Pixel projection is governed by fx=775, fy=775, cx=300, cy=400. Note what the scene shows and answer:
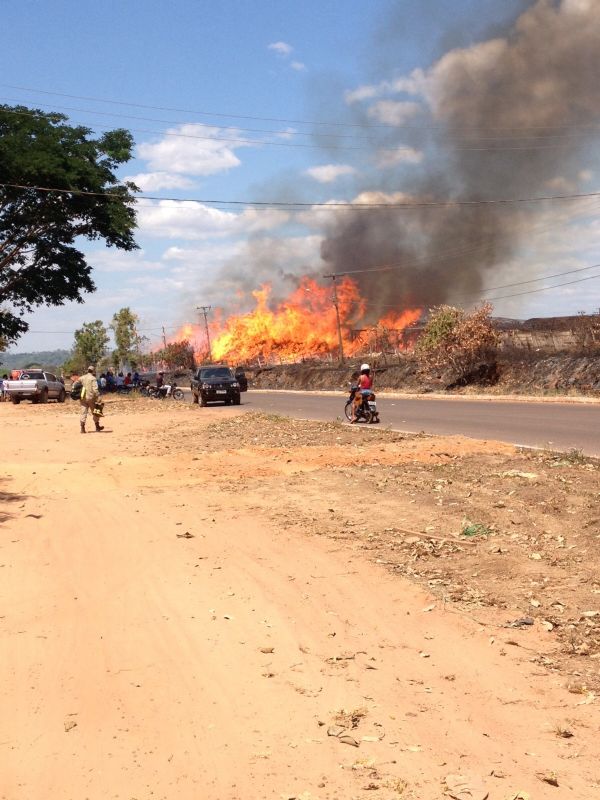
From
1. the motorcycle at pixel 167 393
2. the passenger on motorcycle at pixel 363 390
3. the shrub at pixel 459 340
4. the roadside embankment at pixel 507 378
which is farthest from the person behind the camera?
the motorcycle at pixel 167 393

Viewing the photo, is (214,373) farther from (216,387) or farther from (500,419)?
(500,419)

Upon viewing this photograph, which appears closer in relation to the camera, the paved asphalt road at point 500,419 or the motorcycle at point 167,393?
the paved asphalt road at point 500,419

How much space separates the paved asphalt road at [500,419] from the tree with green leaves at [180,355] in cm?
6195

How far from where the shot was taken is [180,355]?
9069 centimetres

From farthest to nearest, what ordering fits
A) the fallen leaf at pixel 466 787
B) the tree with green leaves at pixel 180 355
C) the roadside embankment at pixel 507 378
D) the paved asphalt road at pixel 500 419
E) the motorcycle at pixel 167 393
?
the tree with green leaves at pixel 180 355 < the motorcycle at pixel 167 393 < the roadside embankment at pixel 507 378 < the paved asphalt road at pixel 500 419 < the fallen leaf at pixel 466 787


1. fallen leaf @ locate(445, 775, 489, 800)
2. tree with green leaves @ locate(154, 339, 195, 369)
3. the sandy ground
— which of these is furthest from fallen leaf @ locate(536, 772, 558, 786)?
tree with green leaves @ locate(154, 339, 195, 369)

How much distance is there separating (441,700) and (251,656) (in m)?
1.33

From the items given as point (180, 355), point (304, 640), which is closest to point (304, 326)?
point (180, 355)

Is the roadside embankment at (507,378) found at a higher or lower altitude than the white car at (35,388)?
lower

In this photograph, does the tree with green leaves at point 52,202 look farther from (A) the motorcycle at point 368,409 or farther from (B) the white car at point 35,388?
(A) the motorcycle at point 368,409

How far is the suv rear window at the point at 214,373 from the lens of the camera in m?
32.0

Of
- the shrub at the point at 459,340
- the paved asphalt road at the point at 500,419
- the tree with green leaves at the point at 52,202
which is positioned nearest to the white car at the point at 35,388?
the tree with green leaves at the point at 52,202

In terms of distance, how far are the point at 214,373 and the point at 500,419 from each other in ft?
50.3

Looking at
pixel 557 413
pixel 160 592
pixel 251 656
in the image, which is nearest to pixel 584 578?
pixel 251 656
